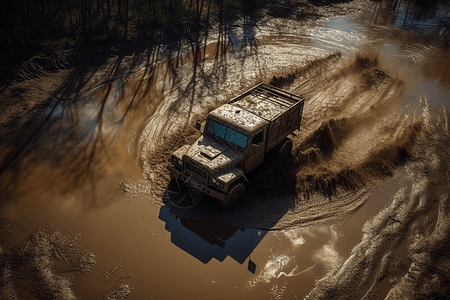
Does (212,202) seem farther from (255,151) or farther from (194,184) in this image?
(255,151)

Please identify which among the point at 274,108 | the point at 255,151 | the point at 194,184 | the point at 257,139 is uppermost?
the point at 274,108

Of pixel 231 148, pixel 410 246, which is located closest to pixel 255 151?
pixel 231 148

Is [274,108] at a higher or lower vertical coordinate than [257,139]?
higher

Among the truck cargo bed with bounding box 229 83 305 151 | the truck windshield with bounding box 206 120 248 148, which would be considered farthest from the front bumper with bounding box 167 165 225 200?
the truck cargo bed with bounding box 229 83 305 151

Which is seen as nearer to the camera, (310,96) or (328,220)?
(328,220)

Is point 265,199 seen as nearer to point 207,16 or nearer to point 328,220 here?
point 328,220

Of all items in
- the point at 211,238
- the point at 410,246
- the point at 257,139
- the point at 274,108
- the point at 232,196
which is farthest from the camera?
the point at 274,108

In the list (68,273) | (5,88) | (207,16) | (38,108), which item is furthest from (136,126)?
(207,16)
